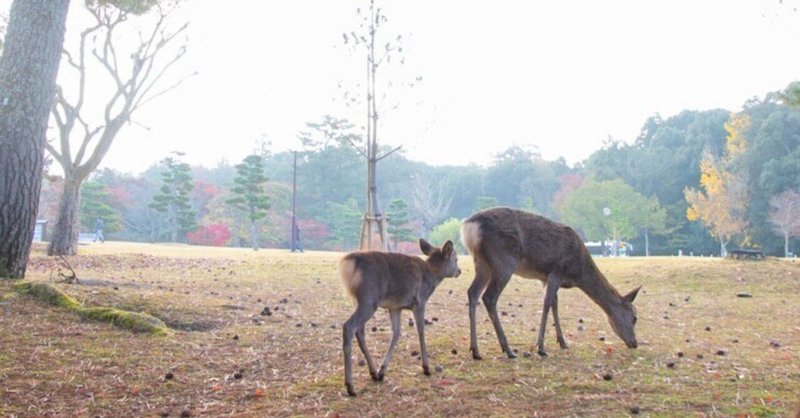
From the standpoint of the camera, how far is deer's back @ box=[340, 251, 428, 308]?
17.3 feet

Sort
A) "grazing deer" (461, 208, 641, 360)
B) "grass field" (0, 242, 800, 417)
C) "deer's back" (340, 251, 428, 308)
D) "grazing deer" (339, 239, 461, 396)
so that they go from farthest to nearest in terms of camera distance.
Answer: "grazing deer" (461, 208, 641, 360) < "deer's back" (340, 251, 428, 308) < "grazing deer" (339, 239, 461, 396) < "grass field" (0, 242, 800, 417)

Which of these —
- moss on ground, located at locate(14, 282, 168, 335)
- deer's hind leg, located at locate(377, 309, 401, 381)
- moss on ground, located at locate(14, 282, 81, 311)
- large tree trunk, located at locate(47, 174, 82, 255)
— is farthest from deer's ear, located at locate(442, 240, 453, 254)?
large tree trunk, located at locate(47, 174, 82, 255)

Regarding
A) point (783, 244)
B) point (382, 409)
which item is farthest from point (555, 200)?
point (382, 409)

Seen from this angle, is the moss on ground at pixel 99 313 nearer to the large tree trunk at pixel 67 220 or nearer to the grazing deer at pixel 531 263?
the grazing deer at pixel 531 263

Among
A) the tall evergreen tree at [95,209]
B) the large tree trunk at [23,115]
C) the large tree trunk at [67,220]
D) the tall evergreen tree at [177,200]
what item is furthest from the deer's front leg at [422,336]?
the tall evergreen tree at [177,200]

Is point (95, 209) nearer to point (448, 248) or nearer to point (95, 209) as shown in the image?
point (95, 209)

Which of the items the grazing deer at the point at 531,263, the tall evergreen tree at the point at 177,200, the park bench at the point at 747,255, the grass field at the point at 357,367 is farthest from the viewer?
the tall evergreen tree at the point at 177,200

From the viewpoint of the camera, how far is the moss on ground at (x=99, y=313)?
6.88 meters

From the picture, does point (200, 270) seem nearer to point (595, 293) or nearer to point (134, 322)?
point (134, 322)

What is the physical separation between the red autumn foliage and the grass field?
4399 centimetres

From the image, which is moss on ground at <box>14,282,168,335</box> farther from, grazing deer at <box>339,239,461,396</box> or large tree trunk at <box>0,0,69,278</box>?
grazing deer at <box>339,239,461,396</box>

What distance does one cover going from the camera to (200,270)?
1714cm

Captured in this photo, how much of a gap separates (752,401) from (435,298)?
7.64 m

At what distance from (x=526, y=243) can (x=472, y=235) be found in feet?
2.05
